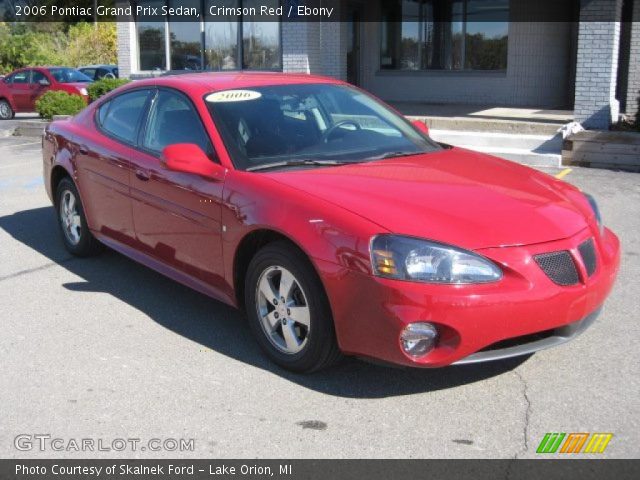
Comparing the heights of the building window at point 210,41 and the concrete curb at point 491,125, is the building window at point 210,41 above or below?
above

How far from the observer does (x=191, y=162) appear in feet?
14.6

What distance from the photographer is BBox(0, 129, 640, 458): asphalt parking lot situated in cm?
348

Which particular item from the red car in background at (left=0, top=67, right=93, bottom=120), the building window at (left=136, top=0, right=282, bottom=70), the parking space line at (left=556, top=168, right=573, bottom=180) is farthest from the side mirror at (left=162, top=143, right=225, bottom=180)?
the red car in background at (left=0, top=67, right=93, bottom=120)

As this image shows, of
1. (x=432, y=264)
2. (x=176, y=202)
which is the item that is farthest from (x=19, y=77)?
(x=432, y=264)

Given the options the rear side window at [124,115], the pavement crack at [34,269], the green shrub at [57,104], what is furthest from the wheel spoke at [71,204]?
the green shrub at [57,104]

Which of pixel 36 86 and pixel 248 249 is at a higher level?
pixel 36 86

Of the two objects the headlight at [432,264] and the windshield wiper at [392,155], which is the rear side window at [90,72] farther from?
the headlight at [432,264]

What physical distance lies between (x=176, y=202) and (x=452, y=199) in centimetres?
179

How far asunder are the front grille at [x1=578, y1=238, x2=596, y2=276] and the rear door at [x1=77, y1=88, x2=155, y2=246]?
9.97 ft

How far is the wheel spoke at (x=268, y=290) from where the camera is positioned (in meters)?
4.17

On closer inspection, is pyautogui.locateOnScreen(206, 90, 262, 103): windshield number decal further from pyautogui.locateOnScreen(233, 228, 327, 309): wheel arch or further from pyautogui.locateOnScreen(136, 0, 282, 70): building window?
pyautogui.locateOnScreen(136, 0, 282, 70): building window

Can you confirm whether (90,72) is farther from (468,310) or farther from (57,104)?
(468,310)

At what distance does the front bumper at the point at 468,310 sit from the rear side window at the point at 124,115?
242 cm
